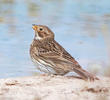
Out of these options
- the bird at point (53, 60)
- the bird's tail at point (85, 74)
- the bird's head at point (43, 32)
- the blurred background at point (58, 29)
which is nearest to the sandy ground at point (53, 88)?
the bird's tail at point (85, 74)

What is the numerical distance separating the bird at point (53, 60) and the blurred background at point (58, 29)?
0.24 metres

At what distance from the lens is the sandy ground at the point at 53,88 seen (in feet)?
29.0

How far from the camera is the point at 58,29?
1419 cm

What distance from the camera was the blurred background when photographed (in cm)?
1178

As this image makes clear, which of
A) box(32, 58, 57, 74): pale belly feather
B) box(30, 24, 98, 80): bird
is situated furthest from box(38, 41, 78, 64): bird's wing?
box(32, 58, 57, 74): pale belly feather

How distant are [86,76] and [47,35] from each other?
1.80 meters

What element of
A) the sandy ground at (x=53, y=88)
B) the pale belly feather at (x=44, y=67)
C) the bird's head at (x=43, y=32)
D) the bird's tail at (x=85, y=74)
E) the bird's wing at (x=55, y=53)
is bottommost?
the sandy ground at (x=53, y=88)

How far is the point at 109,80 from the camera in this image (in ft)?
32.8

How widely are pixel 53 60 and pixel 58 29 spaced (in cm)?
348

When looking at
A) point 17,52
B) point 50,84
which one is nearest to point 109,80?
point 50,84

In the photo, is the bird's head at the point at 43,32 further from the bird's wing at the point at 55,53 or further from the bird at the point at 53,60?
the bird's wing at the point at 55,53

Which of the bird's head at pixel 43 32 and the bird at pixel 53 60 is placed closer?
the bird at pixel 53 60

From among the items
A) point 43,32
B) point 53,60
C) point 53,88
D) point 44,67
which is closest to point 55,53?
point 53,60

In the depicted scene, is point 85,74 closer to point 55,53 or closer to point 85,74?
point 85,74
